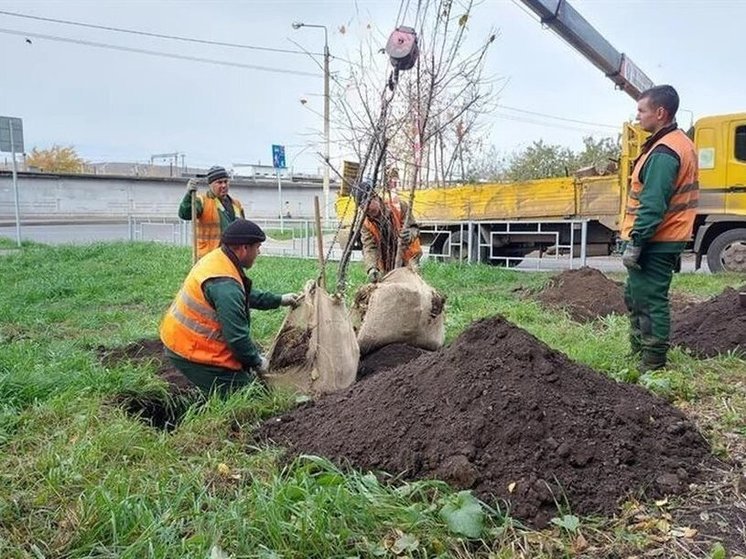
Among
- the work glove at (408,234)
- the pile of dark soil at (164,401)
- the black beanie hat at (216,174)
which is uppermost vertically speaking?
the black beanie hat at (216,174)

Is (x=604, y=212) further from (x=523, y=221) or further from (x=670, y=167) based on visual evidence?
(x=670, y=167)

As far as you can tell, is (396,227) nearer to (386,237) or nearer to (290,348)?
(386,237)

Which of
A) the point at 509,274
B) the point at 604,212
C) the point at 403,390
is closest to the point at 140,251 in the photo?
the point at 509,274

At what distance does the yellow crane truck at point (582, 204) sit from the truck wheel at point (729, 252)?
0.04ft

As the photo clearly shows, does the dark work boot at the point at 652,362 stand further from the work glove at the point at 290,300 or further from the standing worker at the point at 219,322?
the standing worker at the point at 219,322

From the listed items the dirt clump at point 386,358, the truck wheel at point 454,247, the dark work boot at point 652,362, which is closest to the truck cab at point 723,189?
the truck wheel at point 454,247

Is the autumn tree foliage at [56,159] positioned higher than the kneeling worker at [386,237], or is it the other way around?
the autumn tree foliage at [56,159]

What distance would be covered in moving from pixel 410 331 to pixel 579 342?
1427 mm

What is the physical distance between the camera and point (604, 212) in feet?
35.4

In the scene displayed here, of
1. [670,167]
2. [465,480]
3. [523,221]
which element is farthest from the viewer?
[523,221]

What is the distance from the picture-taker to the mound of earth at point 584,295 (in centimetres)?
648

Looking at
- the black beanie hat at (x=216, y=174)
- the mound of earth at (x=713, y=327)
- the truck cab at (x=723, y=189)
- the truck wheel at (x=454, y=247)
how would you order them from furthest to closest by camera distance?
the truck wheel at (x=454, y=247) → the truck cab at (x=723, y=189) → the black beanie hat at (x=216, y=174) → the mound of earth at (x=713, y=327)

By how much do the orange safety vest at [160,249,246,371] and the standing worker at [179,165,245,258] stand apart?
86.8 inches

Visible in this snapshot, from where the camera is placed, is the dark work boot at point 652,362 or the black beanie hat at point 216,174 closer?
the dark work boot at point 652,362
